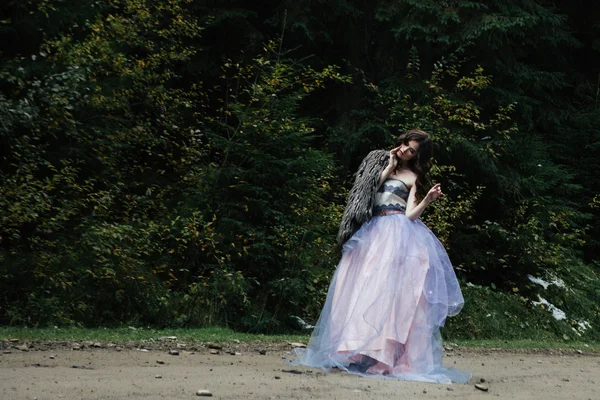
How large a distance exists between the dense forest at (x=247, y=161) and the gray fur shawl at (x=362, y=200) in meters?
4.16

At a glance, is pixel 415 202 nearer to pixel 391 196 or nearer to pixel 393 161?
pixel 391 196

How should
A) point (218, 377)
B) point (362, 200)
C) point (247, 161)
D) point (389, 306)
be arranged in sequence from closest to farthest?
point (218, 377) → point (389, 306) → point (362, 200) → point (247, 161)

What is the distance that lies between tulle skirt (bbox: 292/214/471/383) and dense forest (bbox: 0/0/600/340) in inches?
163

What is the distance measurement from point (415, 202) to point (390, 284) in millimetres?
793

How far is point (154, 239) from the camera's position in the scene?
12.1 metres

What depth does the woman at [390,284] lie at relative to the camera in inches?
286

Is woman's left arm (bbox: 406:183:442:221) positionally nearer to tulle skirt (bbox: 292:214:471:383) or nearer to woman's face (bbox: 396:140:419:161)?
tulle skirt (bbox: 292:214:471:383)

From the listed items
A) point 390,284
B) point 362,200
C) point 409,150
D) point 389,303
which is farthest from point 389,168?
point 389,303

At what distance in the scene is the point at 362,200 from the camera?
7695 millimetres

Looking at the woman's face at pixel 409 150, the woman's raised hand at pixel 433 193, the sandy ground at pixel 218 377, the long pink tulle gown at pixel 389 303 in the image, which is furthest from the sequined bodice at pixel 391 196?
the sandy ground at pixel 218 377

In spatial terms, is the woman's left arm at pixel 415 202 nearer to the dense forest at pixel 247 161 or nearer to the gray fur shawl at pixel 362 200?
the gray fur shawl at pixel 362 200

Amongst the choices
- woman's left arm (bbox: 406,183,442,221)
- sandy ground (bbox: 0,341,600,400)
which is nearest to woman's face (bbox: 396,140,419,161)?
woman's left arm (bbox: 406,183,442,221)

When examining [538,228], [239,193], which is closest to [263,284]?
[239,193]

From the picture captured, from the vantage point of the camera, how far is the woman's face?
25.4 ft
